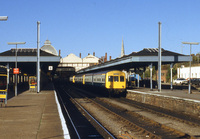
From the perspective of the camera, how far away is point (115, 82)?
31734 mm

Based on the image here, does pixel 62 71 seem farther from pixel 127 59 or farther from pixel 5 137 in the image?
pixel 5 137

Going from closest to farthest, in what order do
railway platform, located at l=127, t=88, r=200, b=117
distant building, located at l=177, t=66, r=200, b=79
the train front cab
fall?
railway platform, located at l=127, t=88, r=200, b=117
the train front cab
distant building, located at l=177, t=66, r=200, b=79

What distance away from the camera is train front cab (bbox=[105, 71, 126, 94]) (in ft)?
104

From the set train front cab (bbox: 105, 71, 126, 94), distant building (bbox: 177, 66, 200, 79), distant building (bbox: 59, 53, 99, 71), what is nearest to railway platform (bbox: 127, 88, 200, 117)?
train front cab (bbox: 105, 71, 126, 94)

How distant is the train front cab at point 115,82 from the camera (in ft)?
104

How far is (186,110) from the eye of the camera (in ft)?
61.9

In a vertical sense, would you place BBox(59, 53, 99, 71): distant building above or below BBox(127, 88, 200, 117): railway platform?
above

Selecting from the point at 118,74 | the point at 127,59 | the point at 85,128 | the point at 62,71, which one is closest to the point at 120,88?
the point at 118,74

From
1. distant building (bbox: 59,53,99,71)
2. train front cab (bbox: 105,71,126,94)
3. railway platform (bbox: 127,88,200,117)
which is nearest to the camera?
railway platform (bbox: 127,88,200,117)

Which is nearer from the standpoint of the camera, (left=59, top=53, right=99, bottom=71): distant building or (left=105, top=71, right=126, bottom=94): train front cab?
(left=105, top=71, right=126, bottom=94): train front cab

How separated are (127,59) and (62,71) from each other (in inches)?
2406

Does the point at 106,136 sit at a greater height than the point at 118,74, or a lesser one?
lesser

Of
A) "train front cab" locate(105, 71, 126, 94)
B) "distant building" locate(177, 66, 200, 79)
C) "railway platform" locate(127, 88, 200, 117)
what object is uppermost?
"distant building" locate(177, 66, 200, 79)

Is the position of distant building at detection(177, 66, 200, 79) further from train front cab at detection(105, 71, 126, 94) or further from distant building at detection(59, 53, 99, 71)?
distant building at detection(59, 53, 99, 71)
